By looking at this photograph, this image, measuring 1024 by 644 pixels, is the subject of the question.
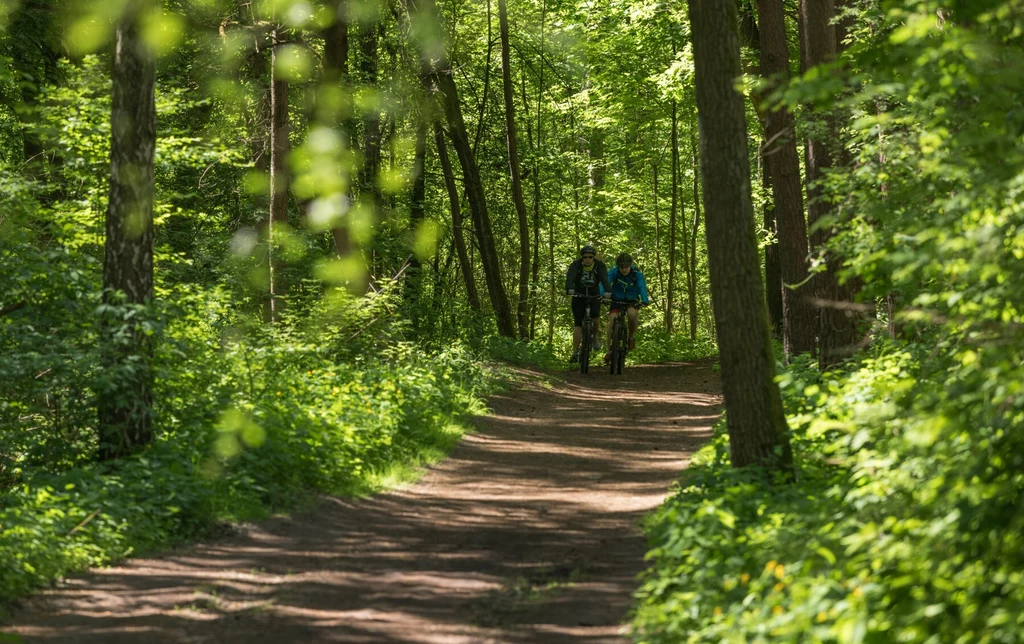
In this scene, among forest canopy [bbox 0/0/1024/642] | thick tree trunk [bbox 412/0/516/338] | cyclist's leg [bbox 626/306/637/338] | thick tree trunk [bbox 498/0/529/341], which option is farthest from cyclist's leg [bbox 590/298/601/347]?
thick tree trunk [bbox 498/0/529/341]

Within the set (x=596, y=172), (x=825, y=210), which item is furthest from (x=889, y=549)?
(x=596, y=172)

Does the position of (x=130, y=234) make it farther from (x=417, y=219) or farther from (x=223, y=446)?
(x=417, y=219)

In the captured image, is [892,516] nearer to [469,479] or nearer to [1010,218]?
[1010,218]

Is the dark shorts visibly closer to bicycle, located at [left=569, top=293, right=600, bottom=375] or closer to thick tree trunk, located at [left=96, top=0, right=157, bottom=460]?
bicycle, located at [left=569, top=293, right=600, bottom=375]

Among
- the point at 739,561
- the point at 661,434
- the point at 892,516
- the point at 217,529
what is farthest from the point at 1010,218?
the point at 661,434

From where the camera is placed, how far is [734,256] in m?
8.47

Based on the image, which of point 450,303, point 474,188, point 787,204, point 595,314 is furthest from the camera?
point 474,188

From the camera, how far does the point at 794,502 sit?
725 centimetres

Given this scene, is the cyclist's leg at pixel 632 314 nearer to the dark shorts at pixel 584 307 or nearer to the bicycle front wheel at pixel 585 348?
the dark shorts at pixel 584 307

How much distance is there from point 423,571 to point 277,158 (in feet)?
35.9

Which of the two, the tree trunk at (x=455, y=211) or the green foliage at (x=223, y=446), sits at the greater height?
the tree trunk at (x=455, y=211)

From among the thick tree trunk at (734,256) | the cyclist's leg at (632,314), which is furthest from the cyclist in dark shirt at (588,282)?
the thick tree trunk at (734,256)

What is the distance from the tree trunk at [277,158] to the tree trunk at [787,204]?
753cm

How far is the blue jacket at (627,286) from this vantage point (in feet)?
66.9
